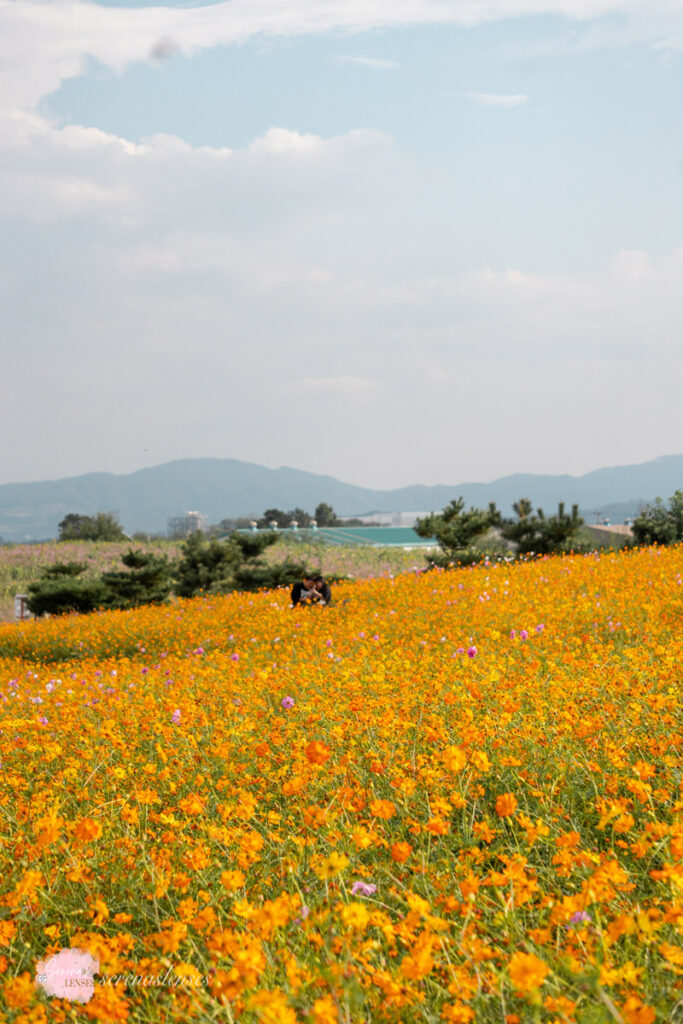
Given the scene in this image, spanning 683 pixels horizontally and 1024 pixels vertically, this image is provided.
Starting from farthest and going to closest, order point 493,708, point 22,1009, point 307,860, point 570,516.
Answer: point 570,516
point 493,708
point 307,860
point 22,1009

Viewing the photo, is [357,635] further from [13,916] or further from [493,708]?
[13,916]

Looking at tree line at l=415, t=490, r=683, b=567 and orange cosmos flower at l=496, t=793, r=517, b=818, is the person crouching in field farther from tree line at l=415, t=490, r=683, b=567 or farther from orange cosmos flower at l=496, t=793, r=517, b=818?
orange cosmos flower at l=496, t=793, r=517, b=818

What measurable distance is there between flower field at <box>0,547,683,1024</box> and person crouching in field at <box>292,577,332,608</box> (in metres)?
4.23

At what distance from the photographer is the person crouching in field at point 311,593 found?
11430mm

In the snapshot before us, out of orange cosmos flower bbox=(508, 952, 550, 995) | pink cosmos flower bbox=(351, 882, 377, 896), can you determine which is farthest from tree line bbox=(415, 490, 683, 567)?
orange cosmos flower bbox=(508, 952, 550, 995)

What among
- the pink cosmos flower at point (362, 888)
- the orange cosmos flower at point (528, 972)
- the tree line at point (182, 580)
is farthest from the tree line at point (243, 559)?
the orange cosmos flower at point (528, 972)

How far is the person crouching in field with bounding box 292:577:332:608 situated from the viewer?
450 inches

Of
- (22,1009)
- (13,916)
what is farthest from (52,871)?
(22,1009)

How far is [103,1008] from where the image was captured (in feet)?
5.45

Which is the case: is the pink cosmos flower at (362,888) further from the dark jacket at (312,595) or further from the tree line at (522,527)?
the tree line at (522,527)

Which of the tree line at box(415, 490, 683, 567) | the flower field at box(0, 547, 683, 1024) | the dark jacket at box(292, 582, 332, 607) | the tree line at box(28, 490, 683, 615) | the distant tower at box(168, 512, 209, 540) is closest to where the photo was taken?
the flower field at box(0, 547, 683, 1024)

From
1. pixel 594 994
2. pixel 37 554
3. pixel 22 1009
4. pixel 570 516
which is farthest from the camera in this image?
pixel 37 554

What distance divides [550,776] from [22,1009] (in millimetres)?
2031

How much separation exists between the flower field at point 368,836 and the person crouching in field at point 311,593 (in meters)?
4.23
